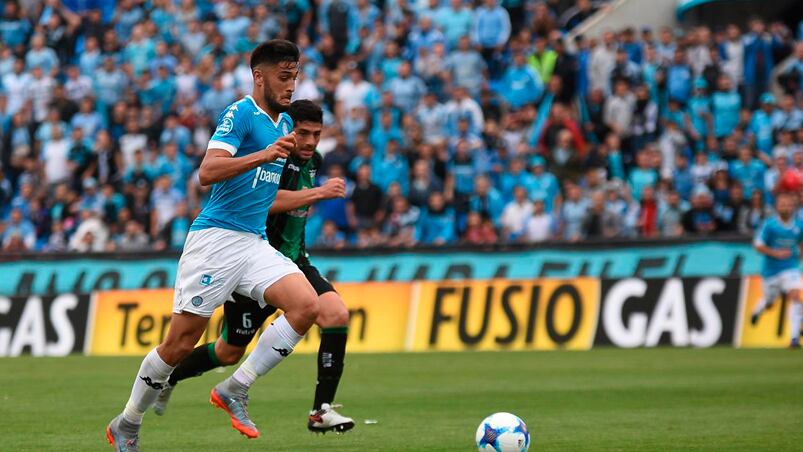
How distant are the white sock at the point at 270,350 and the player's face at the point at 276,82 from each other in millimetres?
1525

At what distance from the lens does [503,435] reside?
8.50 m

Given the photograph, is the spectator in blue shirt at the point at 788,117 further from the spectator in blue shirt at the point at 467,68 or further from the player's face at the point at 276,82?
the player's face at the point at 276,82

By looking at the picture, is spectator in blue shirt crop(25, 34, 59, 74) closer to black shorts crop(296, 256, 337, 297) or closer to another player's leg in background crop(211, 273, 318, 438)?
black shorts crop(296, 256, 337, 297)

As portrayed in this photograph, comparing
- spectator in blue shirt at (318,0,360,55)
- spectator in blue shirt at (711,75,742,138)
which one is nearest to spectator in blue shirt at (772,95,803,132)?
spectator in blue shirt at (711,75,742,138)

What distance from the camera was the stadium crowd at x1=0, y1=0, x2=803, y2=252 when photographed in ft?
72.5

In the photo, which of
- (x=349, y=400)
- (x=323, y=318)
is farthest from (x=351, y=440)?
(x=349, y=400)

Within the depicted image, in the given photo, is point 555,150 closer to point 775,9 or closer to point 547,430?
point 775,9

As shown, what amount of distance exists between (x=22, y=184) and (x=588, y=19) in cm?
1110

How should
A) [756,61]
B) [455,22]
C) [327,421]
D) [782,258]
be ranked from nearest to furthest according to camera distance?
[327,421]
[782,258]
[756,61]
[455,22]

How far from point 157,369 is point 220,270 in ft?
2.44

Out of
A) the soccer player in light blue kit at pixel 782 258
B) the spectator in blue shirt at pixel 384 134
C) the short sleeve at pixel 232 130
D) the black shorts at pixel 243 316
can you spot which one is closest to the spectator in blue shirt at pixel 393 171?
the spectator in blue shirt at pixel 384 134

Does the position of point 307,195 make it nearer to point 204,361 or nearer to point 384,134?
point 204,361

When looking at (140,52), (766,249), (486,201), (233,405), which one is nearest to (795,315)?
(766,249)

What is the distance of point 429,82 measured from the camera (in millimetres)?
24703
